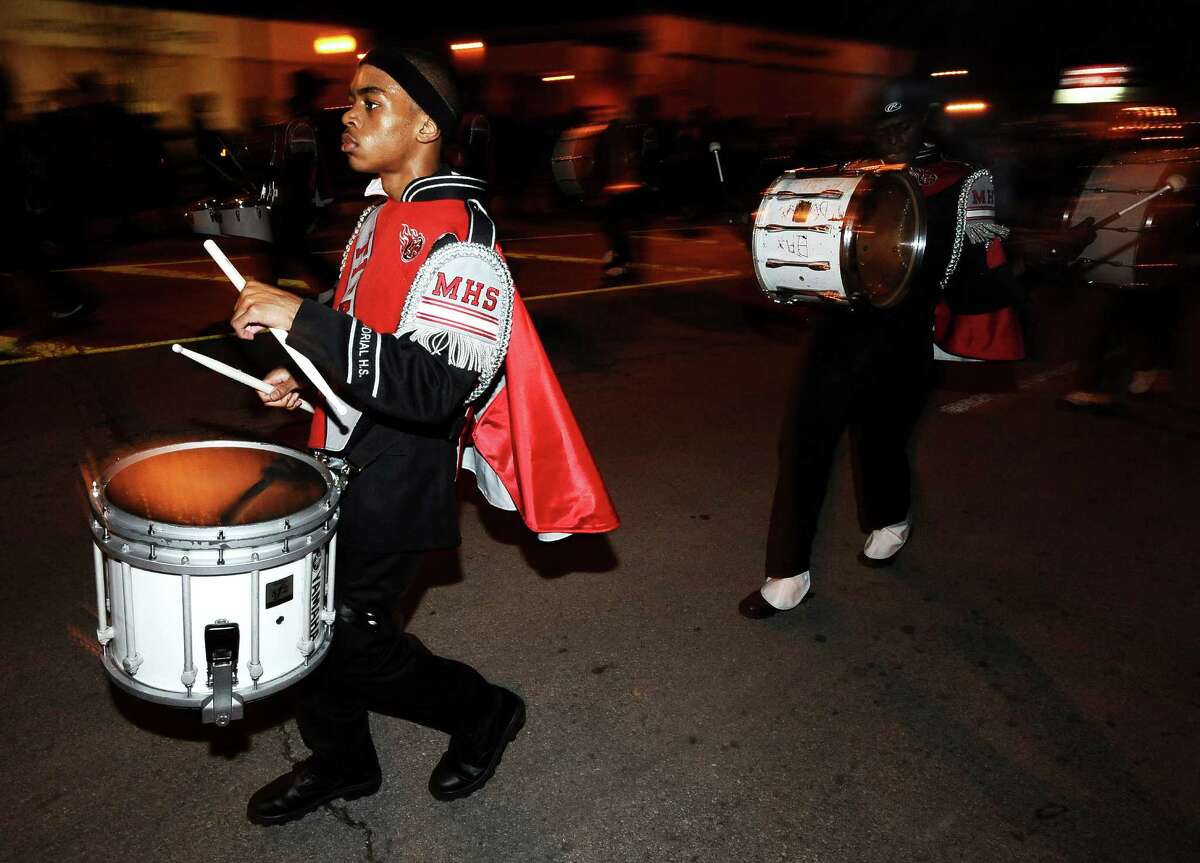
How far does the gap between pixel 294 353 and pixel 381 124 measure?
669mm

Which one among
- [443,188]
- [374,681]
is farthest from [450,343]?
[374,681]

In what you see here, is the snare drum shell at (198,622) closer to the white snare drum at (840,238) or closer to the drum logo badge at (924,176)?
the white snare drum at (840,238)

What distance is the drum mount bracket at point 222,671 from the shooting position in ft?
6.37

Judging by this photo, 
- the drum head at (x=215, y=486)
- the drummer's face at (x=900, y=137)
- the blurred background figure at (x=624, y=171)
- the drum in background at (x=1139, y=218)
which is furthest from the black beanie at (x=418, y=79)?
the blurred background figure at (x=624, y=171)

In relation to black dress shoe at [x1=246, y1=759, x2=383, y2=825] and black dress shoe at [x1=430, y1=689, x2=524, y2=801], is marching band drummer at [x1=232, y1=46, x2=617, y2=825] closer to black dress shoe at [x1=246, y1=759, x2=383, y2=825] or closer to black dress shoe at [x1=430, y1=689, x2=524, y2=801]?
black dress shoe at [x1=246, y1=759, x2=383, y2=825]

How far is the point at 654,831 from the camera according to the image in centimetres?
278

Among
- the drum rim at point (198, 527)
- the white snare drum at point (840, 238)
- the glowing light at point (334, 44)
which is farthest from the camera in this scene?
the glowing light at point (334, 44)

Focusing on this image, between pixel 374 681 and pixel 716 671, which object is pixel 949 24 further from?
pixel 374 681

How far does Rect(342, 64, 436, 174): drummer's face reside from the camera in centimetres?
232

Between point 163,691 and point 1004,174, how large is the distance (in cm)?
1496

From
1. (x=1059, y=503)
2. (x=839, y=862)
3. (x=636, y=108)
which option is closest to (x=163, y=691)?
(x=839, y=862)

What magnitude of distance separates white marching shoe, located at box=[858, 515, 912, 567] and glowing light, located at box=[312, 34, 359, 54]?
19104 mm

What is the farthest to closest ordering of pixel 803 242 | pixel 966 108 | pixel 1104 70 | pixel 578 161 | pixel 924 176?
pixel 966 108, pixel 1104 70, pixel 578 161, pixel 924 176, pixel 803 242

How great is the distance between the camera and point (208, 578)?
6.26ft
